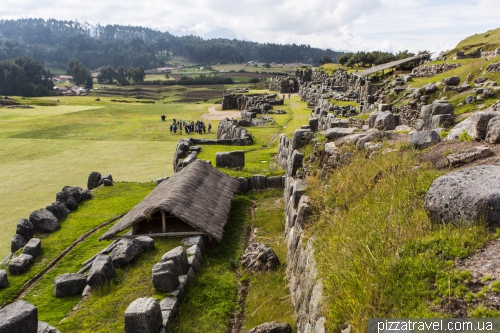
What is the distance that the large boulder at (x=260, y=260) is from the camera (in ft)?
42.9

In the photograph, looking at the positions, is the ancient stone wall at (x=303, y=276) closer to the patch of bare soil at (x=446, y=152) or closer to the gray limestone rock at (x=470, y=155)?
the patch of bare soil at (x=446, y=152)

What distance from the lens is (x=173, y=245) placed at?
46.0 ft

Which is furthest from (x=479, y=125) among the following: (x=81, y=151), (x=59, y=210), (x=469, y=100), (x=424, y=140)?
(x=81, y=151)

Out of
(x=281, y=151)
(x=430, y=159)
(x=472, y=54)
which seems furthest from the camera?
(x=472, y=54)

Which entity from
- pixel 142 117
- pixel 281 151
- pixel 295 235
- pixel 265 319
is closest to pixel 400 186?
pixel 295 235

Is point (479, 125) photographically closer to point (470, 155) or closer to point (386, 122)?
point (470, 155)

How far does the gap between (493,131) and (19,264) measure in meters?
15.4

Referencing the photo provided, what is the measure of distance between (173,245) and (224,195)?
494 centimetres

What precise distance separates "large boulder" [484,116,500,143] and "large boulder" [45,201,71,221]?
17748mm

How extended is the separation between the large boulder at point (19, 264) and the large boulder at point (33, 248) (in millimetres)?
444

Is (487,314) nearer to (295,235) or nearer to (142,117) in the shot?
(295,235)

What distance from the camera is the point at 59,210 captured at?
18938 millimetres

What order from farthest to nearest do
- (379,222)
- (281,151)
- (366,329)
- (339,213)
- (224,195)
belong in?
(281,151)
(224,195)
(339,213)
(379,222)
(366,329)

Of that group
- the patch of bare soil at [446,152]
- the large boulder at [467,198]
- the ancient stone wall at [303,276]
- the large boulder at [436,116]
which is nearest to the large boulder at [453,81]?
the large boulder at [436,116]
